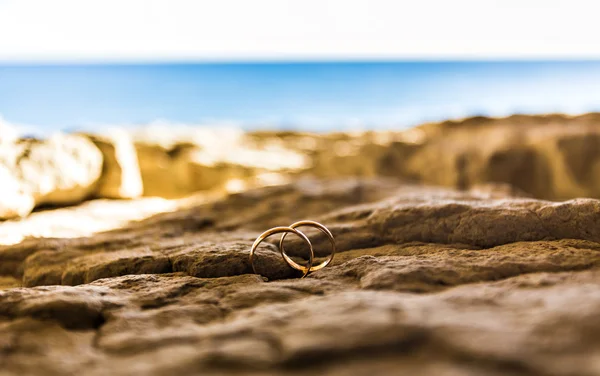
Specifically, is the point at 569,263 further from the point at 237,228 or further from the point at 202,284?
the point at 237,228

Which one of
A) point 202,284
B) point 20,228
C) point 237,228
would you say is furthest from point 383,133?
point 202,284

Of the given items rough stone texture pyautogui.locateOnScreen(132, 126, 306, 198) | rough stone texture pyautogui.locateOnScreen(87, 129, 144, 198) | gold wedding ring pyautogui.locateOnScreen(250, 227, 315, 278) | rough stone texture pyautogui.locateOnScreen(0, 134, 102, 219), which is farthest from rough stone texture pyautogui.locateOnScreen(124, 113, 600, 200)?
gold wedding ring pyautogui.locateOnScreen(250, 227, 315, 278)

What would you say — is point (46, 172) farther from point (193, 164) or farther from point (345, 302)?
point (345, 302)

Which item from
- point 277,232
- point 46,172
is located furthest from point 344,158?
point 277,232

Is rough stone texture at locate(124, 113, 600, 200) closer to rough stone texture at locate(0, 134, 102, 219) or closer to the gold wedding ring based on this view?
rough stone texture at locate(0, 134, 102, 219)

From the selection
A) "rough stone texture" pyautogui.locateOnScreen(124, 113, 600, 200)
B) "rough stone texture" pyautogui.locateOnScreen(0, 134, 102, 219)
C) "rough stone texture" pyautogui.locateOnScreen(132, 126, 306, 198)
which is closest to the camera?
"rough stone texture" pyautogui.locateOnScreen(0, 134, 102, 219)

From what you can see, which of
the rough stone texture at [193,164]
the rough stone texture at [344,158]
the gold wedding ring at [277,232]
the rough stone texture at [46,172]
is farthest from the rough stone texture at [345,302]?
the rough stone texture at [193,164]
